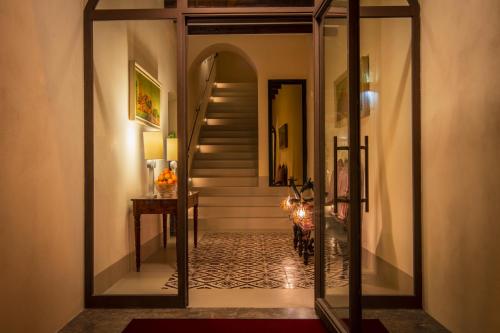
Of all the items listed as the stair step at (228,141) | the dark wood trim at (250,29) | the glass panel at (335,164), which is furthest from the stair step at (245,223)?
the glass panel at (335,164)

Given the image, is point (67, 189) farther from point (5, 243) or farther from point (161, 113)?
point (161, 113)

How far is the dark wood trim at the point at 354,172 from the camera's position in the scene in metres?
2.87

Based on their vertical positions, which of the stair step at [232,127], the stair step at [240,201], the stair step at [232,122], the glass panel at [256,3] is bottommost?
the stair step at [240,201]

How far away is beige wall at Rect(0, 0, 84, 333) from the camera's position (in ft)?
8.71

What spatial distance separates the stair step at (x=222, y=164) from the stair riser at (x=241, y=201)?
178 centimetres

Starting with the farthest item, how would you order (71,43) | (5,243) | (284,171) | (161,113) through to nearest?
(284,171)
(161,113)
(71,43)
(5,243)

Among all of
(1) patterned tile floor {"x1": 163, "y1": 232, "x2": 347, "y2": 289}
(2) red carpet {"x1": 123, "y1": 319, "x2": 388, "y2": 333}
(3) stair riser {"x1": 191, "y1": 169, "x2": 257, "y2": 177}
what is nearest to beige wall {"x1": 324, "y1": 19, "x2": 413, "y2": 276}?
(1) patterned tile floor {"x1": 163, "y1": 232, "x2": 347, "y2": 289}

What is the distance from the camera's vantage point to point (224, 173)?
10.5 metres

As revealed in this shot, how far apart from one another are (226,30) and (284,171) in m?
4.20

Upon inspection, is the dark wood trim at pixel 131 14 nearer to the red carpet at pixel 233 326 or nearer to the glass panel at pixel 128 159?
the glass panel at pixel 128 159

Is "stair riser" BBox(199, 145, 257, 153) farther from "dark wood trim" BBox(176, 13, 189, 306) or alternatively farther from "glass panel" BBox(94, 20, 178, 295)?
"dark wood trim" BBox(176, 13, 189, 306)

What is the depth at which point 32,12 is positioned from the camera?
2953 millimetres

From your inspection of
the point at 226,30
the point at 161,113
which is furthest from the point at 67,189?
the point at 226,30

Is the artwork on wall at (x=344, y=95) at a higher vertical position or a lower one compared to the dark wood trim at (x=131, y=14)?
lower
